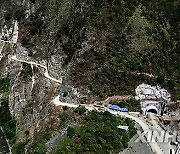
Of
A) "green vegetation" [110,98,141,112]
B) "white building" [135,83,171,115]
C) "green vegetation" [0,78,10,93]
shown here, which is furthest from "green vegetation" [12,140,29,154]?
"green vegetation" [0,78,10,93]

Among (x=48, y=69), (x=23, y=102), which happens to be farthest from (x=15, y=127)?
(x=48, y=69)

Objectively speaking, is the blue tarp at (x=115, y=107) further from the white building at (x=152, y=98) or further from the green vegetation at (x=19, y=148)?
the green vegetation at (x=19, y=148)

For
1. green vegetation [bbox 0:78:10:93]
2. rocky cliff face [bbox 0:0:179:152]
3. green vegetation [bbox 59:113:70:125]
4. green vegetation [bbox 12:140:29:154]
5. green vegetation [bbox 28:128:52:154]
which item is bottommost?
green vegetation [bbox 12:140:29:154]

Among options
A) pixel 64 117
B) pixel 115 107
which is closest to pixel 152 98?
pixel 115 107

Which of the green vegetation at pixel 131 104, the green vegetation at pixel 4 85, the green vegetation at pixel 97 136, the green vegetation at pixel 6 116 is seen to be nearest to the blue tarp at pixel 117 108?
the green vegetation at pixel 131 104

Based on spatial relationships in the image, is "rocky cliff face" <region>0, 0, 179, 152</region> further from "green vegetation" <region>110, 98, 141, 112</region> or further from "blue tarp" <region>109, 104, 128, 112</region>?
"blue tarp" <region>109, 104, 128, 112</region>
